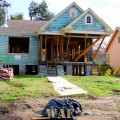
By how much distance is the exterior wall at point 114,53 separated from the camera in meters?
38.7

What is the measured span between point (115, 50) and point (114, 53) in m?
0.52

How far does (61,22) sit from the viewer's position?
2952 cm

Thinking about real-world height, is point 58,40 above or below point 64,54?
above

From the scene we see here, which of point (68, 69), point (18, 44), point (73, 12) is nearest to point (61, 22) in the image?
point (73, 12)

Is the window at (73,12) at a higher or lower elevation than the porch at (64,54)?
higher

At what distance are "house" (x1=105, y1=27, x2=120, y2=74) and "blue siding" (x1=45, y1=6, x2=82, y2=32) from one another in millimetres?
10396

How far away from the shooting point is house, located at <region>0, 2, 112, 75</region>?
2850 cm

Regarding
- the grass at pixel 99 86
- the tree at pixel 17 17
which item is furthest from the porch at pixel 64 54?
the tree at pixel 17 17

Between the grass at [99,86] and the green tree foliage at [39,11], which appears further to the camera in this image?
the green tree foliage at [39,11]

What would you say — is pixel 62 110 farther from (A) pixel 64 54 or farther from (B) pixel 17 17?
(B) pixel 17 17

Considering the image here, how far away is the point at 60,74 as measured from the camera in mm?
27391

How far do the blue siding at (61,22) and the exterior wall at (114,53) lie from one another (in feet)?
34.6

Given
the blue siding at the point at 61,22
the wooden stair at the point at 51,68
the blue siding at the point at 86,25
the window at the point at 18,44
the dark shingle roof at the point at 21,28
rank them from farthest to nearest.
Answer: the window at the point at 18,44 → the dark shingle roof at the point at 21,28 → the blue siding at the point at 61,22 → the blue siding at the point at 86,25 → the wooden stair at the point at 51,68

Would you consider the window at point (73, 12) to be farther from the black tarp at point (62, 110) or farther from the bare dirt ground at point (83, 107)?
the black tarp at point (62, 110)
